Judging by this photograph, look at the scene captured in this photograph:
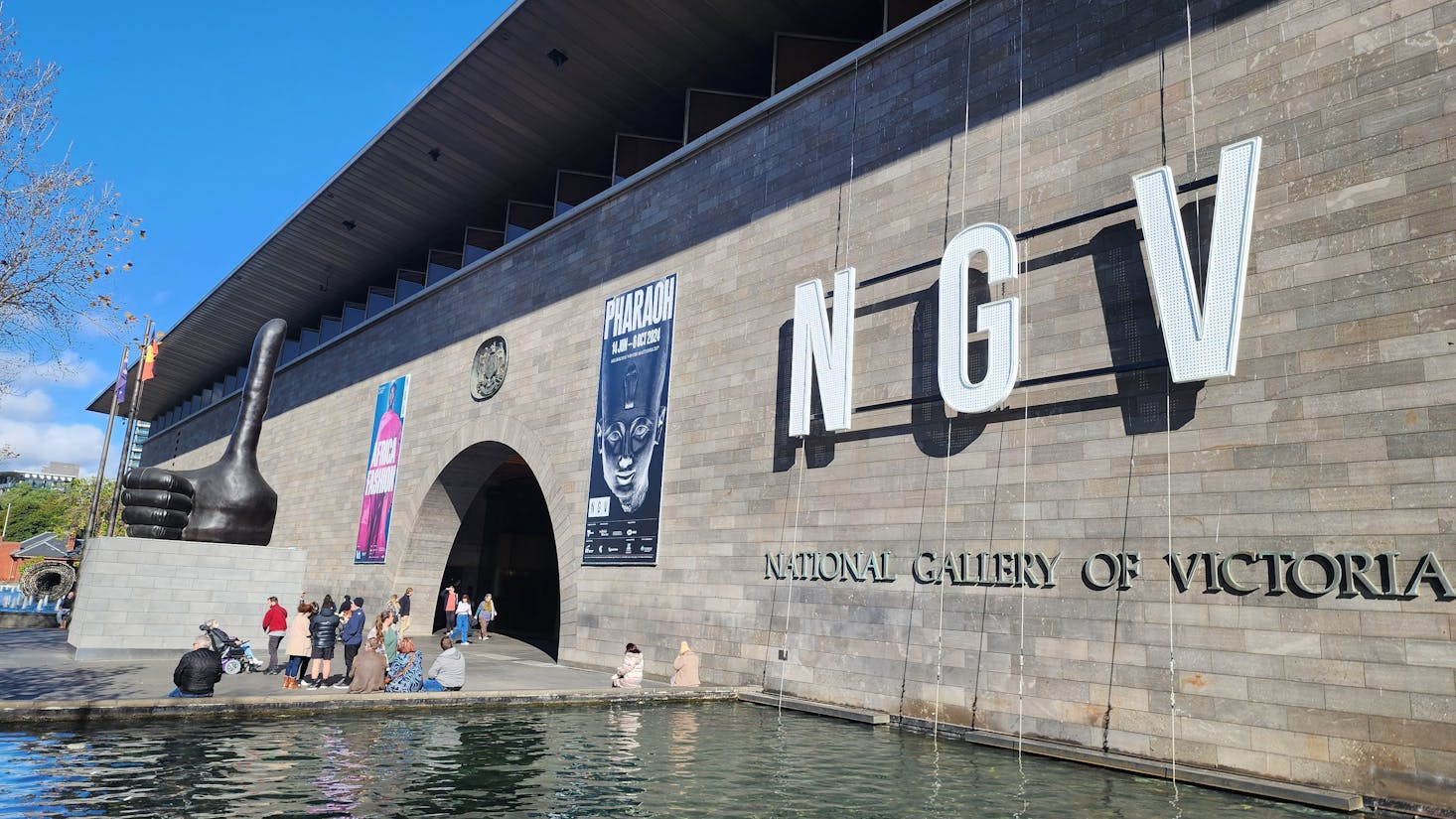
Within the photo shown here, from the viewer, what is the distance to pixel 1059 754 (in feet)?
34.4

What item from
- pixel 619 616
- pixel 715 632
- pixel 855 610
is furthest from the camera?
pixel 619 616

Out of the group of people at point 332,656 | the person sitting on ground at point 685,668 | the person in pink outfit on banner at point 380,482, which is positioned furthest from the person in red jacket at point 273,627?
the person in pink outfit on banner at point 380,482

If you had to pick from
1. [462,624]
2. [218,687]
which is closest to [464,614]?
[462,624]

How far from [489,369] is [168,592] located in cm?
945

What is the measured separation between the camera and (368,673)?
1274cm

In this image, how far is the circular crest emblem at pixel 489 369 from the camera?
24547mm

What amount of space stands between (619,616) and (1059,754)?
1006 centimetres

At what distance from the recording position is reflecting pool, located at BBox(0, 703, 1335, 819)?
7.20 m

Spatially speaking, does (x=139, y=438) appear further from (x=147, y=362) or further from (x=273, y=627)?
(x=273, y=627)

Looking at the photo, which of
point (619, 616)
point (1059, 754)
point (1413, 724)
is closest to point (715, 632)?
point (619, 616)

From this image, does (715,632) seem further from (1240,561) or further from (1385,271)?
(1385,271)

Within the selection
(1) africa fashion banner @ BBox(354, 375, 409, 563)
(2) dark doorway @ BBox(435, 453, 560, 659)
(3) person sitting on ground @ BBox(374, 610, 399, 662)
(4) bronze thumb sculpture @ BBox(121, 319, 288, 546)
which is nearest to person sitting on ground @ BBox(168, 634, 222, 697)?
(3) person sitting on ground @ BBox(374, 610, 399, 662)

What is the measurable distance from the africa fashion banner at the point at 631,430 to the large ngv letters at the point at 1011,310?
4.15 metres

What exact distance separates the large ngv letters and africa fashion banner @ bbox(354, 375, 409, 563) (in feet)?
57.0
